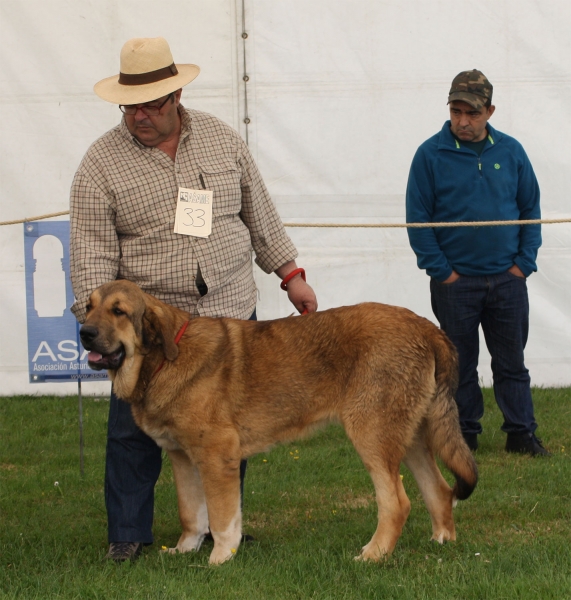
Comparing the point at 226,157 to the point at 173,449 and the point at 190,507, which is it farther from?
Result: the point at 190,507

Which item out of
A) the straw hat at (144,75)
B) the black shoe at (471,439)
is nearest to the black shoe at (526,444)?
the black shoe at (471,439)

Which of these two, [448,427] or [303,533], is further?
[303,533]

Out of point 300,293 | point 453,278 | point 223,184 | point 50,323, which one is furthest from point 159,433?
point 453,278

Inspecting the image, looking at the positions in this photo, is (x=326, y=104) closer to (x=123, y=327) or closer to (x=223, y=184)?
(x=223, y=184)

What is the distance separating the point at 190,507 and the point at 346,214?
4671mm

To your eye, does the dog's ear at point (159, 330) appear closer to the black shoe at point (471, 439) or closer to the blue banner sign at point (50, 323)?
the blue banner sign at point (50, 323)

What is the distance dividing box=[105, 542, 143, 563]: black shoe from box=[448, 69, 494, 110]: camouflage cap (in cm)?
389

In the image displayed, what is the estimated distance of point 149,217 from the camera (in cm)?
469

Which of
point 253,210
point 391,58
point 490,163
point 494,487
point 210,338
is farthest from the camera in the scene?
point 391,58

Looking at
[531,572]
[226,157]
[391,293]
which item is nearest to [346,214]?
[391,293]

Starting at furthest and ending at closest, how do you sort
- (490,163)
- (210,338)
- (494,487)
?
(490,163)
(494,487)
(210,338)

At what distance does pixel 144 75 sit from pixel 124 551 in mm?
2442

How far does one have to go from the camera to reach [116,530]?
15.7ft

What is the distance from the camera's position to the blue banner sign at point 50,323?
23.0 ft
